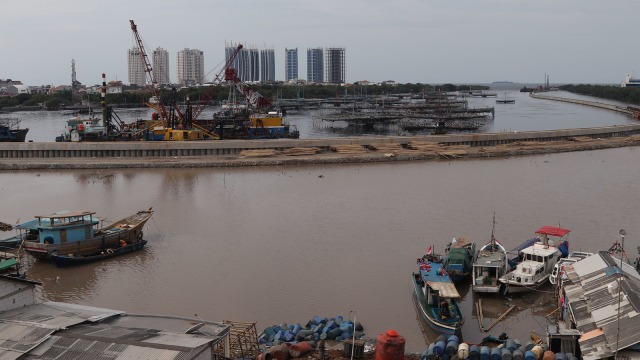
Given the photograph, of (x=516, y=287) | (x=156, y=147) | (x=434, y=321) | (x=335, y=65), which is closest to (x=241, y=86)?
(x=156, y=147)

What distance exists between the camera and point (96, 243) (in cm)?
1355

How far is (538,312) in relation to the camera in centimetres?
1056

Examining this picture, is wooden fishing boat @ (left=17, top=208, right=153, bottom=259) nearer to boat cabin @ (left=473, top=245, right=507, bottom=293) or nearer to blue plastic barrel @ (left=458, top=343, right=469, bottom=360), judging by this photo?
boat cabin @ (left=473, top=245, right=507, bottom=293)

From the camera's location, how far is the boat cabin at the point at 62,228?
42.9 ft

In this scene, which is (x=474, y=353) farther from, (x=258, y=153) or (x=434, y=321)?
(x=258, y=153)

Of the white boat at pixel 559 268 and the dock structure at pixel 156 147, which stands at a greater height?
the dock structure at pixel 156 147

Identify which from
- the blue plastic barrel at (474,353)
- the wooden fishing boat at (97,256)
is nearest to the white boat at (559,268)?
A: the blue plastic barrel at (474,353)

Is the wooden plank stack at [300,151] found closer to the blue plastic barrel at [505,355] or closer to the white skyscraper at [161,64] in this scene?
the blue plastic barrel at [505,355]

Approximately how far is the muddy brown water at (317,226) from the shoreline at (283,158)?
30.3 inches

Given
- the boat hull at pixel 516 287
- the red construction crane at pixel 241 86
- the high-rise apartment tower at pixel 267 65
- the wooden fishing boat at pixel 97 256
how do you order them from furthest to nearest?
the high-rise apartment tower at pixel 267 65
the red construction crane at pixel 241 86
the wooden fishing boat at pixel 97 256
the boat hull at pixel 516 287

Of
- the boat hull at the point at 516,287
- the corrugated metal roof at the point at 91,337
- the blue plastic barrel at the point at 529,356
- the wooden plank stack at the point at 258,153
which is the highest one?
the wooden plank stack at the point at 258,153

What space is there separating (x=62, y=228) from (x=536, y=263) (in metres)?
9.59

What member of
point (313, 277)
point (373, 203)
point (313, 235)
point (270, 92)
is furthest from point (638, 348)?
point (270, 92)

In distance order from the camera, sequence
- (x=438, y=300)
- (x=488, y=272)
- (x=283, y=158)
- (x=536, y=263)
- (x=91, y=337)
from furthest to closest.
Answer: (x=283, y=158)
(x=536, y=263)
(x=488, y=272)
(x=438, y=300)
(x=91, y=337)
